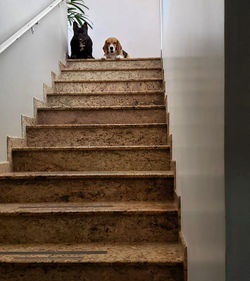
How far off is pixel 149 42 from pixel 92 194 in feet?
13.4

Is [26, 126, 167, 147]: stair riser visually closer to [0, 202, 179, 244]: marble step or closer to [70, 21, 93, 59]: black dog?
[0, 202, 179, 244]: marble step

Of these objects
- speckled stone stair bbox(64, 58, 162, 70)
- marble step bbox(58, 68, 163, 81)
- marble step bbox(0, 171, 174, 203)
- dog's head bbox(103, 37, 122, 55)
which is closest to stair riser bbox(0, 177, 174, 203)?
marble step bbox(0, 171, 174, 203)

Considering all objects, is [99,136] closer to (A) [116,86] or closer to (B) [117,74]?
(A) [116,86]

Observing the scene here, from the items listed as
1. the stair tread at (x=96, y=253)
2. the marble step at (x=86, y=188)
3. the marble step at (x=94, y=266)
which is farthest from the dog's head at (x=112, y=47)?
the marble step at (x=94, y=266)

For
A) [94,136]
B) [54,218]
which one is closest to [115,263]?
[54,218]

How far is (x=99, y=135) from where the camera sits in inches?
107

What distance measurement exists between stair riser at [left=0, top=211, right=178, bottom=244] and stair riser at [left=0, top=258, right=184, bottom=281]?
24cm

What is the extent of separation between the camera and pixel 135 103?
125 inches

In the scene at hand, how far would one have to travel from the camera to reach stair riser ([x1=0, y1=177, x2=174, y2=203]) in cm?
214

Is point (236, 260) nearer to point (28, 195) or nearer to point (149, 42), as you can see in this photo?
point (28, 195)

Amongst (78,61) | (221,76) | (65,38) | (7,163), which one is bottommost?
(7,163)

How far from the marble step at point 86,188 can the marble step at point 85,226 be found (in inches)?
9.6

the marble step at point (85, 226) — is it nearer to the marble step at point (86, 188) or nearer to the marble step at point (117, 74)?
the marble step at point (86, 188)

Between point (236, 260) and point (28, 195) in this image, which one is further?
point (28, 195)
